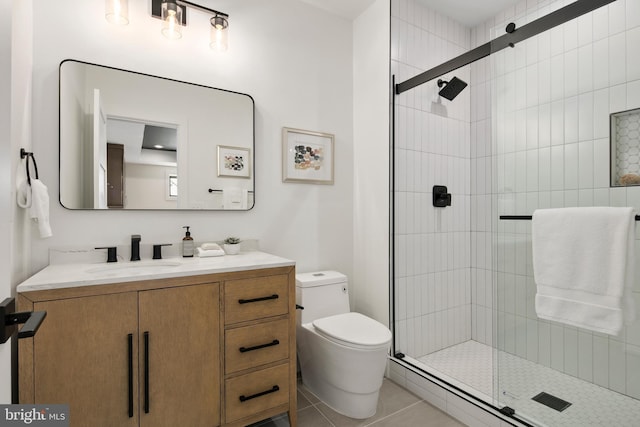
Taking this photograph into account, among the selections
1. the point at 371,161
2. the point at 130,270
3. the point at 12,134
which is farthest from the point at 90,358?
the point at 371,161

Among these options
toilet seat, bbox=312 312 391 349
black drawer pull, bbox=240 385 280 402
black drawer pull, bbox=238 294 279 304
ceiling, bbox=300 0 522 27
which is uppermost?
ceiling, bbox=300 0 522 27

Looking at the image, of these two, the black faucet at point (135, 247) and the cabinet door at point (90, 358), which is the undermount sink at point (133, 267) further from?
the cabinet door at point (90, 358)

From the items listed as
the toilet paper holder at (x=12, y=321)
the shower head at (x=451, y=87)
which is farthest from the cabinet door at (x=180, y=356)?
the shower head at (x=451, y=87)

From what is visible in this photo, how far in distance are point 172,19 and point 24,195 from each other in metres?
1.17

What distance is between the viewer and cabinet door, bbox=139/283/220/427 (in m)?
1.35

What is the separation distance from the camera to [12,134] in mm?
1286

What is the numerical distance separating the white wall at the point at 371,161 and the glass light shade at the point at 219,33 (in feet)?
3.46

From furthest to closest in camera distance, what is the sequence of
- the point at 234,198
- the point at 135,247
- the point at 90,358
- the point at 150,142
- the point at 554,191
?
the point at 234,198
the point at 150,142
the point at 135,247
the point at 554,191
the point at 90,358

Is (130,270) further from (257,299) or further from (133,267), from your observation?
(257,299)

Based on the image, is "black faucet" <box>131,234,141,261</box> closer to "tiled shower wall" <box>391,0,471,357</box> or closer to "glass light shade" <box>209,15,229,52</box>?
"glass light shade" <box>209,15,229,52</box>

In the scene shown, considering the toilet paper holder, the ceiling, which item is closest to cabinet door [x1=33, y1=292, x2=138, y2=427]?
the toilet paper holder

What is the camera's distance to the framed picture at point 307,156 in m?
2.28

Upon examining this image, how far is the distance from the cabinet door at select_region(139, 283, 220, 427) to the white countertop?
8 cm

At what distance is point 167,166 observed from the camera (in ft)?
6.25
